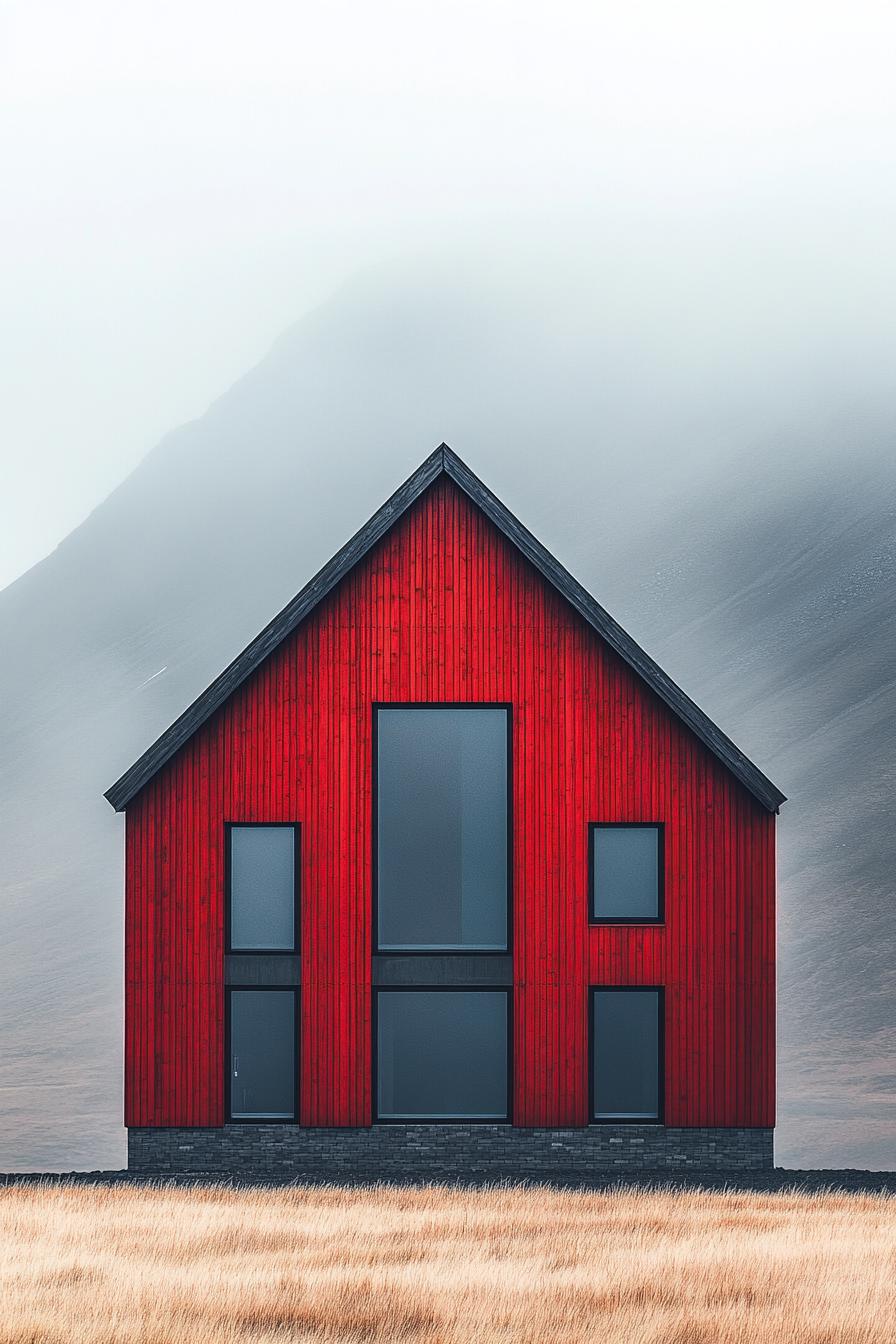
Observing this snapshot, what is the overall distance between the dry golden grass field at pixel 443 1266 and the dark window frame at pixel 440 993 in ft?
6.67

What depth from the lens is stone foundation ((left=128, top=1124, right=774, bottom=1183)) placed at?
22.2m

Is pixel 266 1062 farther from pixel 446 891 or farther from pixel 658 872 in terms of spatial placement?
pixel 658 872

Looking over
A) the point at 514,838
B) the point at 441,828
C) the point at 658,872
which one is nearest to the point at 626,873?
the point at 658,872

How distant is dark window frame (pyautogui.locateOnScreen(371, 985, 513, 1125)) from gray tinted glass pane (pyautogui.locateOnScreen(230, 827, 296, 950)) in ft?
5.24

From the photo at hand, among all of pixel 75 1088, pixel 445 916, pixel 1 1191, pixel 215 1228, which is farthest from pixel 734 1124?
pixel 75 1088

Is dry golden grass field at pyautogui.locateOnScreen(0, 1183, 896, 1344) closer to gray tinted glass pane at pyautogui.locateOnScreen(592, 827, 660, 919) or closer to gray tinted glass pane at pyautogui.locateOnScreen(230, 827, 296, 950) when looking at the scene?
gray tinted glass pane at pyautogui.locateOnScreen(230, 827, 296, 950)

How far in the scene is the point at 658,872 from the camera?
895 inches

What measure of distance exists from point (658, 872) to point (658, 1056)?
2.69 m

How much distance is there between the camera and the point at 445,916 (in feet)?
74.1

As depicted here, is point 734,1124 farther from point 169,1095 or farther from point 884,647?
point 884,647

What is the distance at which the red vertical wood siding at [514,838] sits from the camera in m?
22.4

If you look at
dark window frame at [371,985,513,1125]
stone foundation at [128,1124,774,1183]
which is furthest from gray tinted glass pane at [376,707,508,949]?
stone foundation at [128,1124,774,1183]

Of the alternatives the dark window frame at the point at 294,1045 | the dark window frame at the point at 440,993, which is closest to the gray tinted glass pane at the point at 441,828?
the dark window frame at the point at 440,993

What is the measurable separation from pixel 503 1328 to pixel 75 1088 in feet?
212
